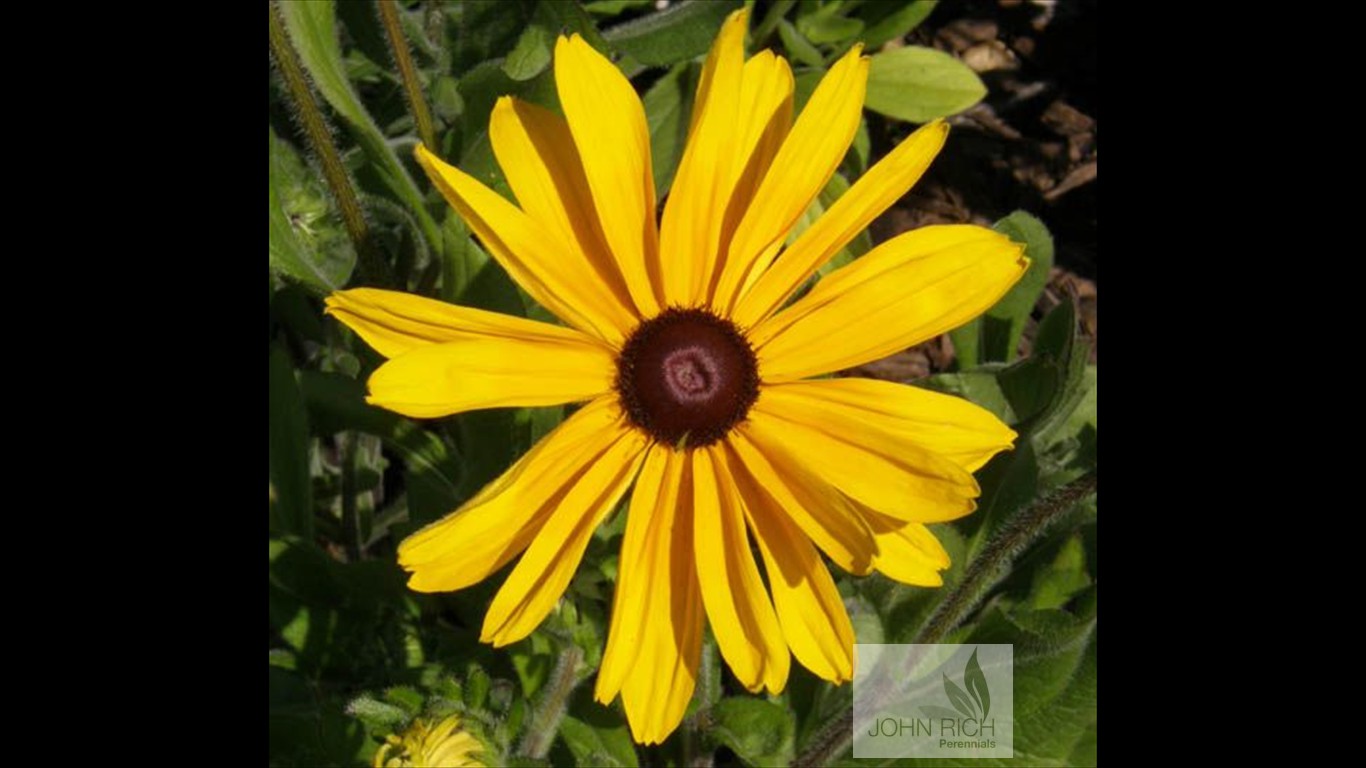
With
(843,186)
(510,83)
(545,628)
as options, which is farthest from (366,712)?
(843,186)

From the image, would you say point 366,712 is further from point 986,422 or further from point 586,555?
point 986,422

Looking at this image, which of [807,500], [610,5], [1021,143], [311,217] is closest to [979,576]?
[807,500]

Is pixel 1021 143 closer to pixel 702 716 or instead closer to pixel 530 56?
pixel 530 56

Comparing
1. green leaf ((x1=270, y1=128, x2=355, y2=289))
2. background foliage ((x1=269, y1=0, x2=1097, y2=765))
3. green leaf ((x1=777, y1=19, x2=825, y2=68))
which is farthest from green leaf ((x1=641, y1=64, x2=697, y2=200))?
green leaf ((x1=270, y1=128, x2=355, y2=289))

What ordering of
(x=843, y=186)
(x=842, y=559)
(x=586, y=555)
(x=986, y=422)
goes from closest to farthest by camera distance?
(x=842, y=559)
(x=986, y=422)
(x=586, y=555)
(x=843, y=186)

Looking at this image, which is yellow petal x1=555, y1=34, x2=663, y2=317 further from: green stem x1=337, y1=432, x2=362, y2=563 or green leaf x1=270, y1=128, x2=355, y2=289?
green stem x1=337, y1=432, x2=362, y2=563

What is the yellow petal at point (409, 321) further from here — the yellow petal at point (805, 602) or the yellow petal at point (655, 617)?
the yellow petal at point (805, 602)
